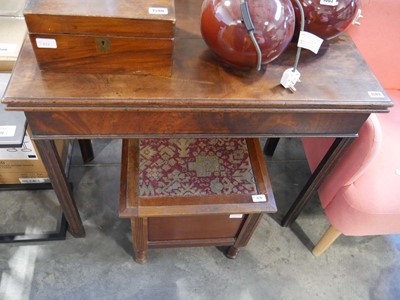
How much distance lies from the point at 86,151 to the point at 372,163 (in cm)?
103

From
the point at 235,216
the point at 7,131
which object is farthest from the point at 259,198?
the point at 7,131

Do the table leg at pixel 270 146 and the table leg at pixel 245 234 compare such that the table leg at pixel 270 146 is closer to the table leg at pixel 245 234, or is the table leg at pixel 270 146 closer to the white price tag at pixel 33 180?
the table leg at pixel 245 234

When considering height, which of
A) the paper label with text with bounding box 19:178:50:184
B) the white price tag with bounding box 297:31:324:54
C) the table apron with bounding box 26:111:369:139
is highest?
the white price tag with bounding box 297:31:324:54

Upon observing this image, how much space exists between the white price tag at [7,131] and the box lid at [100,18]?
355mm

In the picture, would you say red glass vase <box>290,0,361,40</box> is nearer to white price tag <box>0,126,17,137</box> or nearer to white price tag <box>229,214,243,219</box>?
white price tag <box>229,214,243,219</box>

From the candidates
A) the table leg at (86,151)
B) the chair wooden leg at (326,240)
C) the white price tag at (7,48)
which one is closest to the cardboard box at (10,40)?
the white price tag at (7,48)

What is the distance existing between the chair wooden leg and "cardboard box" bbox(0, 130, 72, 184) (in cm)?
96

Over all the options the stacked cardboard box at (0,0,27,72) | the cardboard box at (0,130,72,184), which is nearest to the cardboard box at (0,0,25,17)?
the stacked cardboard box at (0,0,27,72)

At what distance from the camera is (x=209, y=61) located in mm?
836

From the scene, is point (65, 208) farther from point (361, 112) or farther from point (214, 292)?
point (361, 112)

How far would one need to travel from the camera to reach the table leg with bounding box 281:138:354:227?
3.10 ft

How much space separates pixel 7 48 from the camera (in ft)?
3.58

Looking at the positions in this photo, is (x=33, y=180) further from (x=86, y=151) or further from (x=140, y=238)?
(x=140, y=238)

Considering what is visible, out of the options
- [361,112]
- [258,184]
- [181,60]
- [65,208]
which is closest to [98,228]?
[65,208]
